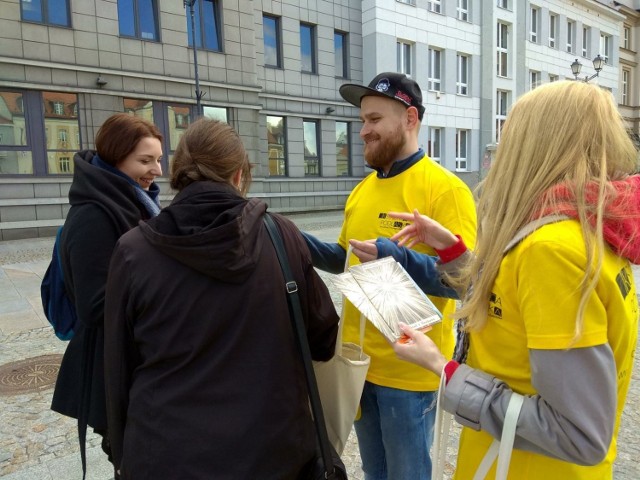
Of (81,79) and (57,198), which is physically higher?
(81,79)

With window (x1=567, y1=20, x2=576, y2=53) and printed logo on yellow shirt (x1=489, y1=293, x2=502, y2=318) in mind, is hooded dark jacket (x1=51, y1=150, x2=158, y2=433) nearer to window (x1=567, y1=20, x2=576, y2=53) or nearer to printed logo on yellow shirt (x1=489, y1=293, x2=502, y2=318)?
printed logo on yellow shirt (x1=489, y1=293, x2=502, y2=318)

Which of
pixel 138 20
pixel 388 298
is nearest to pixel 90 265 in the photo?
pixel 388 298

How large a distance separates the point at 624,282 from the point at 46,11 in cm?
1620

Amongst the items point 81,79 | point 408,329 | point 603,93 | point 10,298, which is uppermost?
point 81,79

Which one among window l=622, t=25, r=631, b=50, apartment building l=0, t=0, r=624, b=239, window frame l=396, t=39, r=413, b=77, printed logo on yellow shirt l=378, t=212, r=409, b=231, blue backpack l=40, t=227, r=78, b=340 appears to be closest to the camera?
printed logo on yellow shirt l=378, t=212, r=409, b=231

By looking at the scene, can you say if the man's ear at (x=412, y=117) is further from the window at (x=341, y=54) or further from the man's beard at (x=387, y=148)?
the window at (x=341, y=54)

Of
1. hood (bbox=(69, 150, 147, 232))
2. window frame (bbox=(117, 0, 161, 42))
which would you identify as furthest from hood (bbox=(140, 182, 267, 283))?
window frame (bbox=(117, 0, 161, 42))

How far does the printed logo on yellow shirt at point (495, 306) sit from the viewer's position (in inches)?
48.4

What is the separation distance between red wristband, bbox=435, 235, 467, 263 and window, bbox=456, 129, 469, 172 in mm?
23588

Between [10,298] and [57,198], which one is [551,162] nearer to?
[10,298]

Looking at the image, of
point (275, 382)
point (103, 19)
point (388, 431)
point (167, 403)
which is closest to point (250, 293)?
point (275, 382)

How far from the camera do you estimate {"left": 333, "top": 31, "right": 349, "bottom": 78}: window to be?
20.5m

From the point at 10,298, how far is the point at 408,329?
750 cm

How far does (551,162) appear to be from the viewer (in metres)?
1.20
